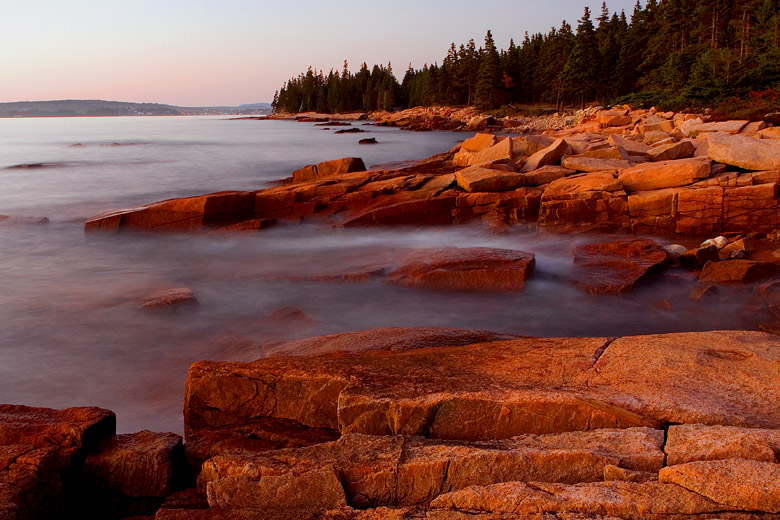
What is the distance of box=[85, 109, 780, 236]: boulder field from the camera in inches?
448

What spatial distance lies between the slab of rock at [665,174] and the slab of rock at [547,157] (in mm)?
2162

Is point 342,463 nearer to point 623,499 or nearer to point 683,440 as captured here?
point 623,499

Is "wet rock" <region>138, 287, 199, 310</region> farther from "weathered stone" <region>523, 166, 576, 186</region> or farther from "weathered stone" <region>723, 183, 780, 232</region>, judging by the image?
"weathered stone" <region>723, 183, 780, 232</region>

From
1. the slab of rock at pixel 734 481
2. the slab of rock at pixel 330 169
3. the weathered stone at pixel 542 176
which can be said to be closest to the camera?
the slab of rock at pixel 734 481

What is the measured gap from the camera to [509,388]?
133 inches

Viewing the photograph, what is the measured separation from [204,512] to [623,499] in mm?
1819

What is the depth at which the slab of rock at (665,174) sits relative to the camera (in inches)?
460

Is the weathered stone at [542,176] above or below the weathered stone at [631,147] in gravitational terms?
below

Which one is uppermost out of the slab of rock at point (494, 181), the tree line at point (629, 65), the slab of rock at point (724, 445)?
the tree line at point (629, 65)

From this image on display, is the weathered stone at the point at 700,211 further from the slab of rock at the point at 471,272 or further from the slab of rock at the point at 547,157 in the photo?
the slab of rock at the point at 471,272

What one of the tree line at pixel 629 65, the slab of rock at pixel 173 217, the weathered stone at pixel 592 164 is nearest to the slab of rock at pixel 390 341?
the slab of rock at pixel 173 217

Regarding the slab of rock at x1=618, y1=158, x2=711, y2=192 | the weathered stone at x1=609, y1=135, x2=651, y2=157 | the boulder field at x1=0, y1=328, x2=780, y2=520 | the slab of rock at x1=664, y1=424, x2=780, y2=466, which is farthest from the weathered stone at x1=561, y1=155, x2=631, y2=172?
the slab of rock at x1=664, y1=424, x2=780, y2=466

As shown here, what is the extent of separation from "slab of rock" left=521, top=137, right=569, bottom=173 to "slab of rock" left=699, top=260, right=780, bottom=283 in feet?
19.7

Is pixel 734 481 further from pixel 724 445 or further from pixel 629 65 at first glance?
pixel 629 65
